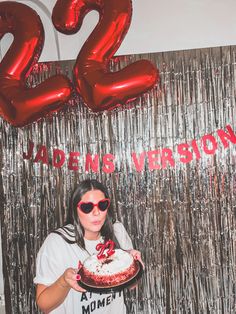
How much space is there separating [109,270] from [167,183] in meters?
0.49

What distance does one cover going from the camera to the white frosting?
1.68 m

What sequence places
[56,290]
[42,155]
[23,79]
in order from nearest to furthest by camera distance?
[56,290]
[23,79]
[42,155]

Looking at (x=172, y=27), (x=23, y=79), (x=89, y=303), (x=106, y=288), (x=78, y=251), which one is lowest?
(x=89, y=303)

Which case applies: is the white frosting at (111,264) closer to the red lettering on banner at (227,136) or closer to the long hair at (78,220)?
the long hair at (78,220)

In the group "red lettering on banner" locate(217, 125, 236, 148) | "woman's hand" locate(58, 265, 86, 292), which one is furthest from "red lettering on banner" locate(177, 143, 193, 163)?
"woman's hand" locate(58, 265, 86, 292)

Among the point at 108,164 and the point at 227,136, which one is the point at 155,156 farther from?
the point at 227,136

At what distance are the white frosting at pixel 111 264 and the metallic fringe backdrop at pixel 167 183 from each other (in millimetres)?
191

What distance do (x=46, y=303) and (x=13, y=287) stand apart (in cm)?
25

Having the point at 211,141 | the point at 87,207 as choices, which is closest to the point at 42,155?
the point at 87,207

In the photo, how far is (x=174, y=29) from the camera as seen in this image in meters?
2.02

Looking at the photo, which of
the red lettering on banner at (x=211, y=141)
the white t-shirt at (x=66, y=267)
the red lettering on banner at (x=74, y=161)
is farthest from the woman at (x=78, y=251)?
the red lettering on banner at (x=211, y=141)

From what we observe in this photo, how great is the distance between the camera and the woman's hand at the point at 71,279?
1673mm

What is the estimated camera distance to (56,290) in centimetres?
176

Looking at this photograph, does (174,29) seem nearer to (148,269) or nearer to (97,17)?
(97,17)
